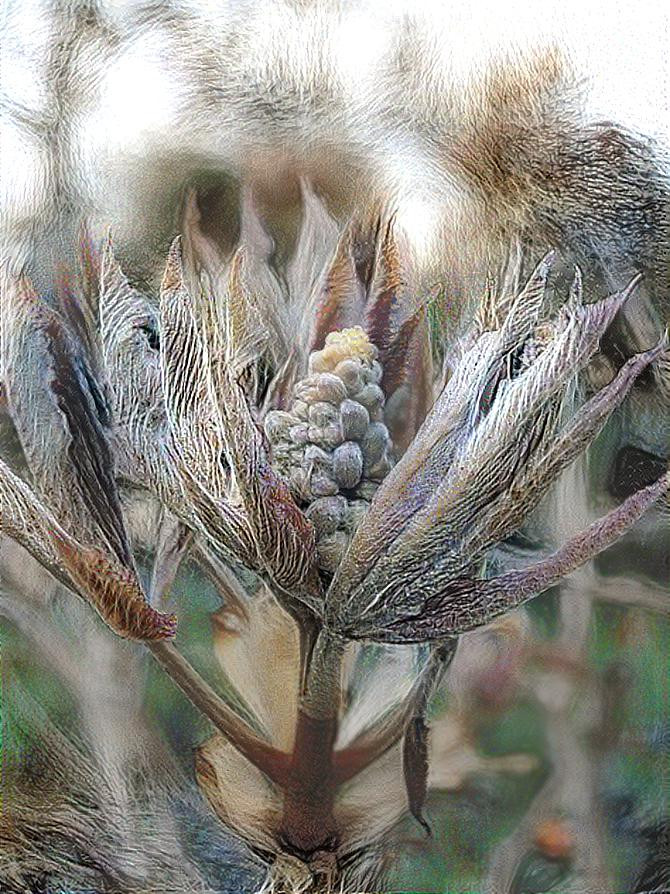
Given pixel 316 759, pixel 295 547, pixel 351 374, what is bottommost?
pixel 316 759

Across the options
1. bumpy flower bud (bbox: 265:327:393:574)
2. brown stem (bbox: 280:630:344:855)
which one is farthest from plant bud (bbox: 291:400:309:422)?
brown stem (bbox: 280:630:344:855)

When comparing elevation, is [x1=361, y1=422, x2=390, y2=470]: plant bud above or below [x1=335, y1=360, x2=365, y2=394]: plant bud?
below

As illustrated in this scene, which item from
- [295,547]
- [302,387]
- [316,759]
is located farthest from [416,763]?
[302,387]

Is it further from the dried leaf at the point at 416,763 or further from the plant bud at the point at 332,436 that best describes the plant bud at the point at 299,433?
the dried leaf at the point at 416,763

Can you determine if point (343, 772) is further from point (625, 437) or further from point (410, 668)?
point (625, 437)

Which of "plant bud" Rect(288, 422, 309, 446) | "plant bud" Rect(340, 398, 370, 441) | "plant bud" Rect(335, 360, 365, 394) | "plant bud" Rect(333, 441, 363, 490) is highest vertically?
"plant bud" Rect(335, 360, 365, 394)

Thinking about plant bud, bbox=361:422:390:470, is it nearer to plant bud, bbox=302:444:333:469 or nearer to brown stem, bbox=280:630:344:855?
plant bud, bbox=302:444:333:469

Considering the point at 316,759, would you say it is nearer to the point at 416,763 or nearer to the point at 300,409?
the point at 416,763
